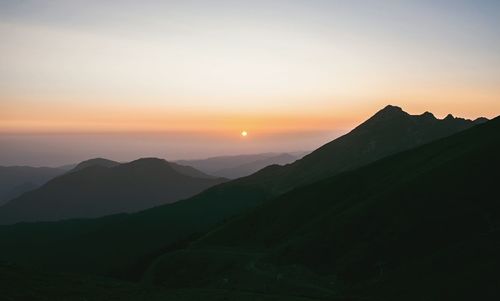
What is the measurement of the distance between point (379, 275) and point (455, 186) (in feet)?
118

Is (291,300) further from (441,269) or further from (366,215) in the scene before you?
(366,215)

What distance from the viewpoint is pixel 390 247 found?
278ft

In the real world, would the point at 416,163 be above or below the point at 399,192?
above

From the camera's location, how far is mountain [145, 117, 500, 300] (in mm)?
67375

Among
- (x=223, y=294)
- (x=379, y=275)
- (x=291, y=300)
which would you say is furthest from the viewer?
(x=379, y=275)

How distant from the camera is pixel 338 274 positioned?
82750mm

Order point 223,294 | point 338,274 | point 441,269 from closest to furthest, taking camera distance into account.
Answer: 1. point 223,294
2. point 441,269
3. point 338,274

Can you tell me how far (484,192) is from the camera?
92.5m

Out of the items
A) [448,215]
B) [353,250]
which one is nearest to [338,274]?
[353,250]

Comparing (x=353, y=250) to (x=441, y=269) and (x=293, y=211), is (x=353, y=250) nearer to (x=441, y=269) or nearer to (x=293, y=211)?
(x=441, y=269)

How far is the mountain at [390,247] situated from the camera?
67.4m

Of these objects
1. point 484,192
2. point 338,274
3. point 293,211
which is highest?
point 484,192

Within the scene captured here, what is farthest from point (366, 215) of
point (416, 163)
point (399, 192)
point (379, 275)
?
point (416, 163)

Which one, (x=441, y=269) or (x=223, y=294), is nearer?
(x=223, y=294)
